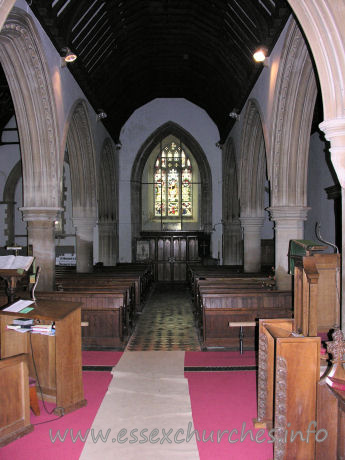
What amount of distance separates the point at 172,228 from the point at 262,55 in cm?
908

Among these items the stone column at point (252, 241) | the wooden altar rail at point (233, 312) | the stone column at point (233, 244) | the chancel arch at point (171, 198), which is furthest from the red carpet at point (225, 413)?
the chancel arch at point (171, 198)

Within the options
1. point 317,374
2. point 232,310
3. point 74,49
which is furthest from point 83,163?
point 317,374

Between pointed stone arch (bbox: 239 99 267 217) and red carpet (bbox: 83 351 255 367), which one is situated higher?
pointed stone arch (bbox: 239 99 267 217)

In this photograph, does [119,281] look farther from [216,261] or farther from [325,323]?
[216,261]

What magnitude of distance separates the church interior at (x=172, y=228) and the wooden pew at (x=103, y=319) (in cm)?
3

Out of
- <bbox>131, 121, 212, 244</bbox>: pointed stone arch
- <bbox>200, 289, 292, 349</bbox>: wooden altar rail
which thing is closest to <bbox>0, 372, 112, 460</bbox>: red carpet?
<bbox>200, 289, 292, 349</bbox>: wooden altar rail

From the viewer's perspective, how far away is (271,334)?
3.06 meters

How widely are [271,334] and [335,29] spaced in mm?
2676

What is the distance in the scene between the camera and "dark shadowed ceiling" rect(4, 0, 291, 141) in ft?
21.9

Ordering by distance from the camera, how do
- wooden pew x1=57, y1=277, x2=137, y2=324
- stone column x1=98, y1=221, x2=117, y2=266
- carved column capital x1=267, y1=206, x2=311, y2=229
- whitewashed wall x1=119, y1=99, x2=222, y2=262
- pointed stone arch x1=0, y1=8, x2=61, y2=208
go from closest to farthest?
1. pointed stone arch x1=0, y1=8, x2=61, y2=208
2. wooden pew x1=57, y1=277, x2=137, y2=324
3. carved column capital x1=267, y1=206, x2=311, y2=229
4. stone column x1=98, y1=221, x2=117, y2=266
5. whitewashed wall x1=119, y1=99, x2=222, y2=262

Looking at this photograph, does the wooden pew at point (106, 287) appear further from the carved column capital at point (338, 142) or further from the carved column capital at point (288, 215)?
the carved column capital at point (338, 142)

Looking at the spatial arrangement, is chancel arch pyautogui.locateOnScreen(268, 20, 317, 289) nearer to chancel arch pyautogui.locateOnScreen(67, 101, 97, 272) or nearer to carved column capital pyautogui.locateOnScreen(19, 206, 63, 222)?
carved column capital pyautogui.locateOnScreen(19, 206, 63, 222)

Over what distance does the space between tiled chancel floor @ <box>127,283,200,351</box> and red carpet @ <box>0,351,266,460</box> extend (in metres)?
0.96

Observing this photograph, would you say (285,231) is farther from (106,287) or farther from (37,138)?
(37,138)
